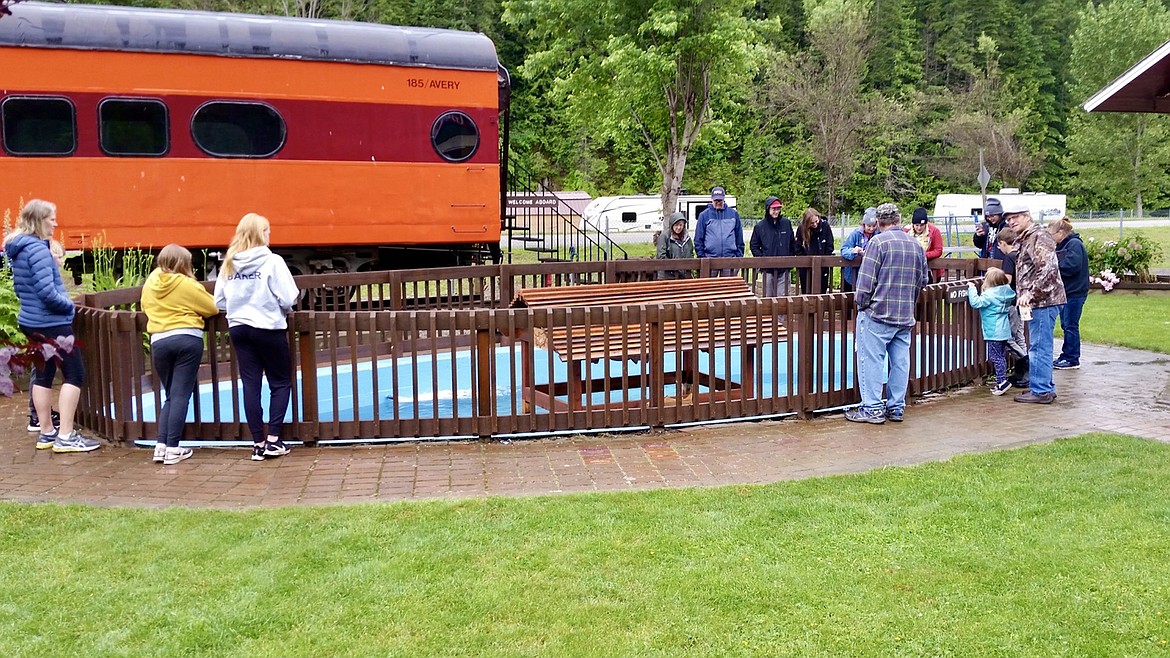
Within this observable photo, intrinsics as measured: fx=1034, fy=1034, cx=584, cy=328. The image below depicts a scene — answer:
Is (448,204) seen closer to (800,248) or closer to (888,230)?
(800,248)

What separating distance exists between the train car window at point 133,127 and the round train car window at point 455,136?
349 cm

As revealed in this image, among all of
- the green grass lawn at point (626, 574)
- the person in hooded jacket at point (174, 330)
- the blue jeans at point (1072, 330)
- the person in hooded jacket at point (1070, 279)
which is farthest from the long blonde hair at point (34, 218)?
the blue jeans at point (1072, 330)

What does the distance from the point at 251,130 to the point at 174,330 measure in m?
7.30

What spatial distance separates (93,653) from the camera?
3.77 m

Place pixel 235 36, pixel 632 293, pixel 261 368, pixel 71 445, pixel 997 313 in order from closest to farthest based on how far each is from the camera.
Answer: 1. pixel 261 368
2. pixel 71 445
3. pixel 997 313
4. pixel 632 293
5. pixel 235 36

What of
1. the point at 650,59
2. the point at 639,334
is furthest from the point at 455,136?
the point at 650,59

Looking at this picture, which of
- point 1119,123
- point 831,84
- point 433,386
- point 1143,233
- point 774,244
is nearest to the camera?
point 433,386

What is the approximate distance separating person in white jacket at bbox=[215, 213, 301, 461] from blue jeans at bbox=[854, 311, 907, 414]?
13.6 feet

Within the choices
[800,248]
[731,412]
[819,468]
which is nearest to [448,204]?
[800,248]

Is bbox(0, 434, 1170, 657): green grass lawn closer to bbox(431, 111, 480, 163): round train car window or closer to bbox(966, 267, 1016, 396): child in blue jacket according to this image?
bbox(966, 267, 1016, 396): child in blue jacket

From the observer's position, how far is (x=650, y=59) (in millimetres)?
20922

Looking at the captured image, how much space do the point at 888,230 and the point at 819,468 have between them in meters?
2.21

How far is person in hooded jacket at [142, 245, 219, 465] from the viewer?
21.6 feet

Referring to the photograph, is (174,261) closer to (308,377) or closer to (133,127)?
(308,377)
